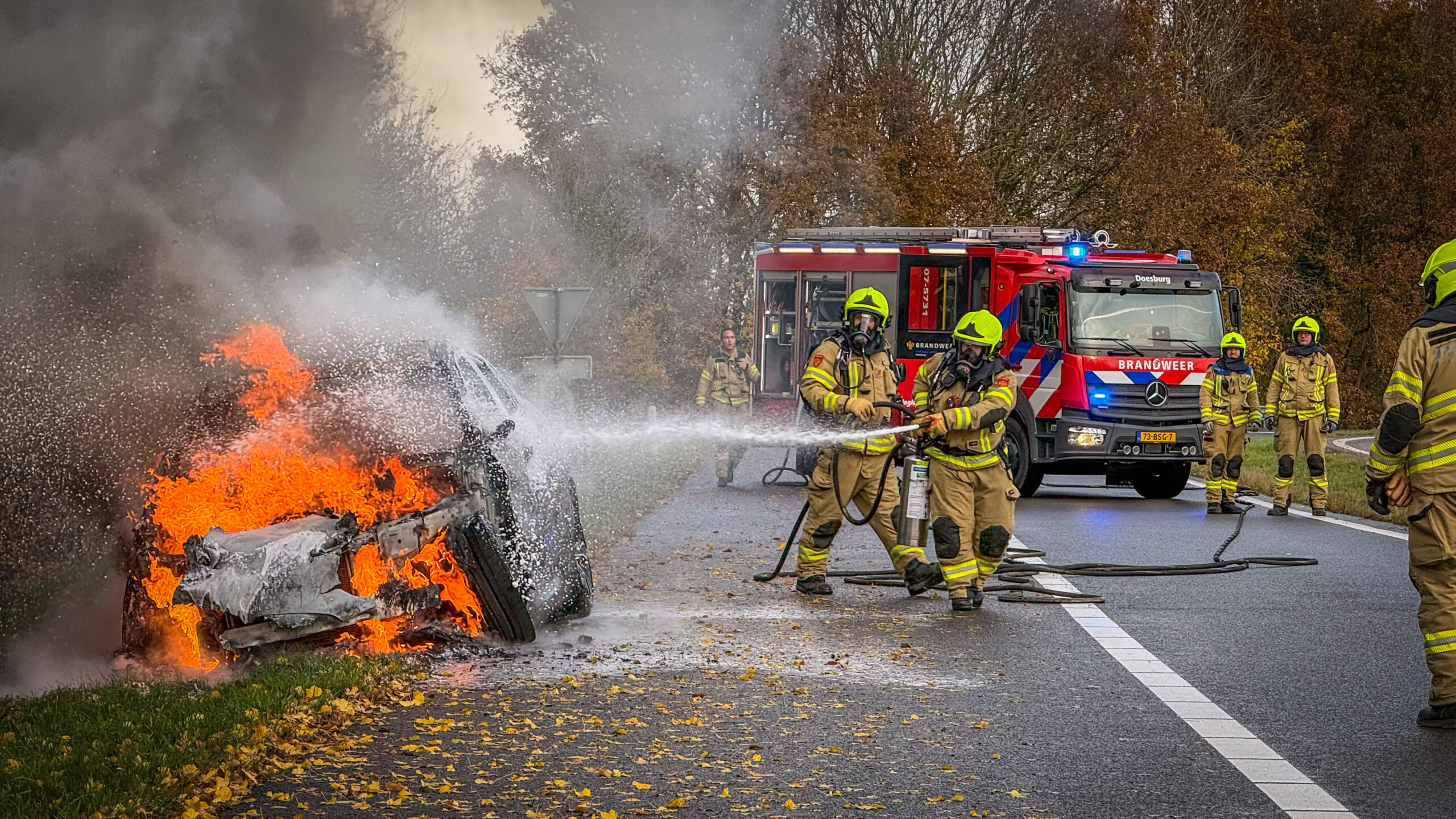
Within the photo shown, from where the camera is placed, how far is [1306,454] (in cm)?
1644

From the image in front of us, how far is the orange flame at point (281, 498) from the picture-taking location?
691 cm

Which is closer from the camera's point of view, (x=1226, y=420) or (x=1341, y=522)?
(x=1341, y=522)

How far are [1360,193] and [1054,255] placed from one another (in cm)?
3042

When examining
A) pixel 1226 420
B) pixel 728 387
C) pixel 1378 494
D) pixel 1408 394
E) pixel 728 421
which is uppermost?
pixel 1408 394

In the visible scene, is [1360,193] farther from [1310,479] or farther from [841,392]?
[841,392]

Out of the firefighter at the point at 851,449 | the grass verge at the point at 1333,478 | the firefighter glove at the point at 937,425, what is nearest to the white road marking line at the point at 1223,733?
the firefighter glove at the point at 937,425

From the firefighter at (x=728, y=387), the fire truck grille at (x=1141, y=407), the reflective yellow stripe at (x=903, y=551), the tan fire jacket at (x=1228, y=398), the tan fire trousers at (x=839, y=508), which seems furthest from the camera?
the firefighter at (x=728, y=387)

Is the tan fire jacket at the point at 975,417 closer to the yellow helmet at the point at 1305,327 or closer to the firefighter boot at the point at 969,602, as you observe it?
the firefighter boot at the point at 969,602

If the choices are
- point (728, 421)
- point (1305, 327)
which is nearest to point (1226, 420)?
point (1305, 327)

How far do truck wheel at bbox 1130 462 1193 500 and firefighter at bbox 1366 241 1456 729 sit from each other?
11617mm

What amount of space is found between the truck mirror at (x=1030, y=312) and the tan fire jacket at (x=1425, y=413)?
11.0 meters

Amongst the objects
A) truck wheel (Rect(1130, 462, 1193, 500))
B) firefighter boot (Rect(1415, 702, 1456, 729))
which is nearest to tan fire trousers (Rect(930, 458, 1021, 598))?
firefighter boot (Rect(1415, 702, 1456, 729))

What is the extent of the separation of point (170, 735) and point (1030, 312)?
1326cm

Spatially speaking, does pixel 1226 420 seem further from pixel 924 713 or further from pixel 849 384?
pixel 924 713
